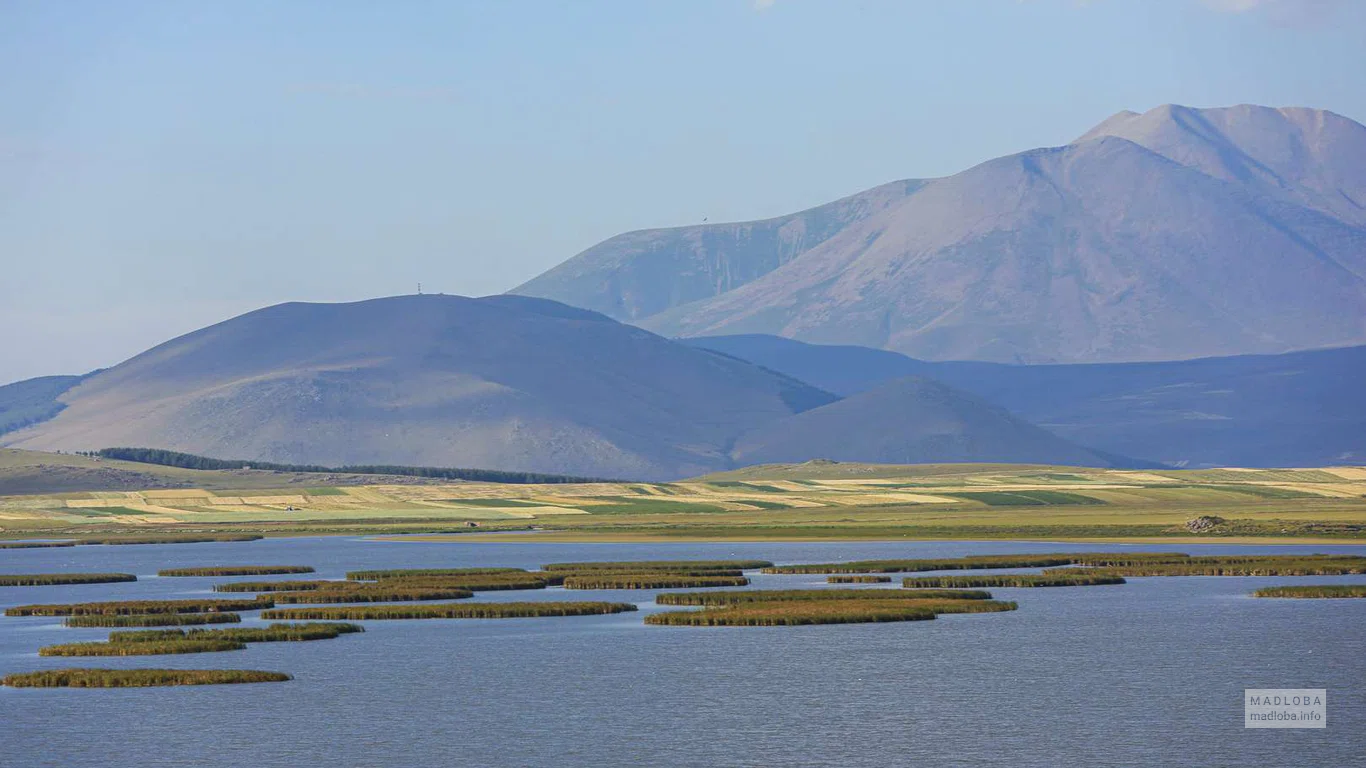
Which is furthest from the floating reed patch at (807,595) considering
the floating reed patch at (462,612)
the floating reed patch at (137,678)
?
the floating reed patch at (137,678)

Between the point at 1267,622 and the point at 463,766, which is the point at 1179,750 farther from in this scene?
the point at 1267,622

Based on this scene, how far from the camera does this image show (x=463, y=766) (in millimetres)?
52594

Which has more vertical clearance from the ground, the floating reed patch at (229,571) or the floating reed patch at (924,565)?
the floating reed patch at (924,565)

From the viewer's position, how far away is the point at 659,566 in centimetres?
12012

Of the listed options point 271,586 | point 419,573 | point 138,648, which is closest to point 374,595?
point 271,586

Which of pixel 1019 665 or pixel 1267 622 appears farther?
pixel 1267 622

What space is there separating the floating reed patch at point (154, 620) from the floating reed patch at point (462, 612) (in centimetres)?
278

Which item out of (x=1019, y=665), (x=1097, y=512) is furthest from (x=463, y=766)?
(x=1097, y=512)

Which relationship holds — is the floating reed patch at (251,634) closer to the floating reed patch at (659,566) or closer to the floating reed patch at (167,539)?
the floating reed patch at (659,566)

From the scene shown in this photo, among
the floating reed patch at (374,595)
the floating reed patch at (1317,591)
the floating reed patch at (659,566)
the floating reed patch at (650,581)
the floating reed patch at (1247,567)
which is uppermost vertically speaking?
the floating reed patch at (1247,567)

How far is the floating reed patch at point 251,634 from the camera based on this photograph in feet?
261

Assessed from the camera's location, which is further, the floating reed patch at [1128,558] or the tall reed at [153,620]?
the floating reed patch at [1128,558]

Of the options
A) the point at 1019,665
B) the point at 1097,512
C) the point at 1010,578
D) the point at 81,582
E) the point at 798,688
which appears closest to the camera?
the point at 798,688

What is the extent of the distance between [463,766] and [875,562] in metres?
69.0
